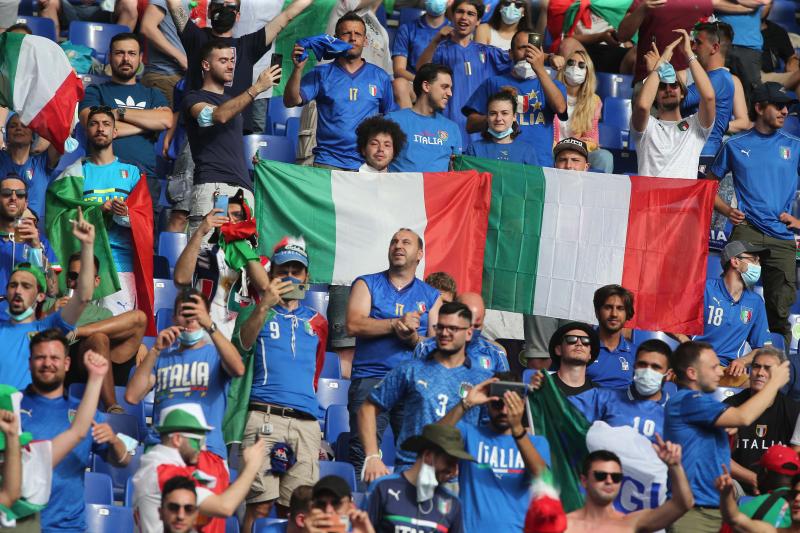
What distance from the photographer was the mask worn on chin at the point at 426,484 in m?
8.09

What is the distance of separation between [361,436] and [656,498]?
1580 millimetres

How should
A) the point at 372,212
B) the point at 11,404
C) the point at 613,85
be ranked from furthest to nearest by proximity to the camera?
1. the point at 613,85
2. the point at 372,212
3. the point at 11,404

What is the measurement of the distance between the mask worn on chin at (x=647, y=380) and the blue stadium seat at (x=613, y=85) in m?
6.25

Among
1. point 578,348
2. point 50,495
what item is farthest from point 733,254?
point 50,495

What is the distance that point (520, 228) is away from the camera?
11891 millimetres

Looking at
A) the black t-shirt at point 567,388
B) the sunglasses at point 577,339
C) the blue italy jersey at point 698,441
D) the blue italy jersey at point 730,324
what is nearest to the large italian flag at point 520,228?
the blue italy jersey at point 730,324

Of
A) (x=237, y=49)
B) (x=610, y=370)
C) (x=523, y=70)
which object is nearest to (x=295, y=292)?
(x=610, y=370)

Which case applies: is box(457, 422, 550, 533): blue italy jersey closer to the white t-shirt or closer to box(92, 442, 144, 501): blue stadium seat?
box(92, 442, 144, 501): blue stadium seat

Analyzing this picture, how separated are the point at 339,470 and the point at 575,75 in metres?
5.13

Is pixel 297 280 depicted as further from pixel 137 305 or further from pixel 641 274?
pixel 641 274

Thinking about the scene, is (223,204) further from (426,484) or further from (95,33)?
(95,33)

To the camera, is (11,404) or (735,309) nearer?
(11,404)

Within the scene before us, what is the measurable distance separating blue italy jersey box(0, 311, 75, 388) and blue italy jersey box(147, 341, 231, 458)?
68cm

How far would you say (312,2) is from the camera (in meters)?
14.5
